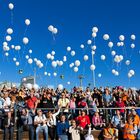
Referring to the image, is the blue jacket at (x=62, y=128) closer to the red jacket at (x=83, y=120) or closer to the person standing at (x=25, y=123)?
the red jacket at (x=83, y=120)

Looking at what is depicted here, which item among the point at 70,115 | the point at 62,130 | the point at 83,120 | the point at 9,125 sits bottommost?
the point at 62,130

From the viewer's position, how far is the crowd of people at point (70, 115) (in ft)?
57.3

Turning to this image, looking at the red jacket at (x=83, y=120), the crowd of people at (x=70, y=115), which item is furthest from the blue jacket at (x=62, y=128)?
the red jacket at (x=83, y=120)

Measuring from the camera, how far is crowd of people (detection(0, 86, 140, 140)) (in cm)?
1745

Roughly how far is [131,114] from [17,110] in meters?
5.29

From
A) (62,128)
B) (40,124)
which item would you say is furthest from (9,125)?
(62,128)

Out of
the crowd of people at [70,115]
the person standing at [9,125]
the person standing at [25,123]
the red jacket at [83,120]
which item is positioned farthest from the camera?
the red jacket at [83,120]

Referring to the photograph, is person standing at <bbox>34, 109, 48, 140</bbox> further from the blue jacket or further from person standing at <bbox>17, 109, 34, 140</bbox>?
the blue jacket

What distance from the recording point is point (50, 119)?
58.7ft

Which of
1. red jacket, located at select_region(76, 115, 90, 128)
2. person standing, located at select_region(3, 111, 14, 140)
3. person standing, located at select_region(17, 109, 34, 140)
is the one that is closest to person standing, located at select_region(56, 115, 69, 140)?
red jacket, located at select_region(76, 115, 90, 128)

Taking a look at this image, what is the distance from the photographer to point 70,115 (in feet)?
61.7

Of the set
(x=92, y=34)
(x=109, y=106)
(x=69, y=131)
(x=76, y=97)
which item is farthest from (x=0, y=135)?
(x=92, y=34)

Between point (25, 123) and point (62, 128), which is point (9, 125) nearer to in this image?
point (25, 123)

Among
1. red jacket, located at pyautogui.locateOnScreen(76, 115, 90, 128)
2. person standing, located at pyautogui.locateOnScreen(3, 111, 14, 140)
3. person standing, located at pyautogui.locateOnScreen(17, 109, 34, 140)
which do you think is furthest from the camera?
red jacket, located at pyautogui.locateOnScreen(76, 115, 90, 128)
